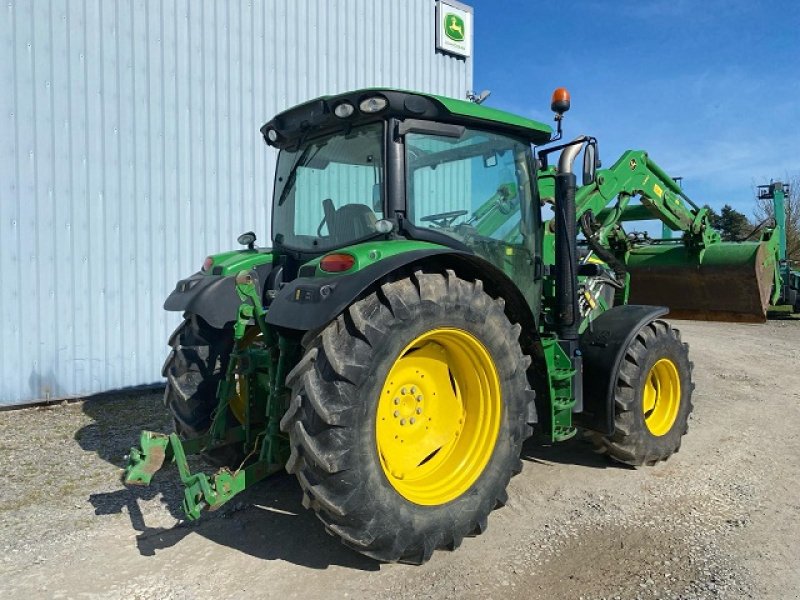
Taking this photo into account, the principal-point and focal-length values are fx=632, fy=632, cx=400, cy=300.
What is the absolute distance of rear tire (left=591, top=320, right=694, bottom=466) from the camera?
→ 4344 mm

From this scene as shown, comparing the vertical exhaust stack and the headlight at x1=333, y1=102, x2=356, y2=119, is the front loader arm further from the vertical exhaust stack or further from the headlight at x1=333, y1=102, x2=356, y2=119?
the headlight at x1=333, y1=102, x2=356, y2=119

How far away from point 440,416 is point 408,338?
692 millimetres

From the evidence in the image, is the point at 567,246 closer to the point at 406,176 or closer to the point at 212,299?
the point at 406,176

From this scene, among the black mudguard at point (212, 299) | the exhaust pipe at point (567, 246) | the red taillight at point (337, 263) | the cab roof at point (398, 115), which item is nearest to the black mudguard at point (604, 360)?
the exhaust pipe at point (567, 246)

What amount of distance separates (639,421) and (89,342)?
5676mm

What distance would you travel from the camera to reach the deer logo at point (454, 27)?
9992 mm

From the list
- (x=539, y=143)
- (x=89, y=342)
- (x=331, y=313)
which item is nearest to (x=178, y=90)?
(x=89, y=342)

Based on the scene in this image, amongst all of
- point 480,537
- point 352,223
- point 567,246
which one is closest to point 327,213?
point 352,223

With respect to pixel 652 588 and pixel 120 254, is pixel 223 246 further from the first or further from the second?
pixel 652 588

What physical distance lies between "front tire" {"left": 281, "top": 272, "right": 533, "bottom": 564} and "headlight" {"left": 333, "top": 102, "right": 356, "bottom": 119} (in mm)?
1009

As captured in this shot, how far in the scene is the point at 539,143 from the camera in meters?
4.23

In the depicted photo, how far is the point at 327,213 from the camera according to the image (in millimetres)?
3920

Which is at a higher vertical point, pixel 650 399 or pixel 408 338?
pixel 408 338

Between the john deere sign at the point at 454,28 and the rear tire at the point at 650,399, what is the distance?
22.3 feet
